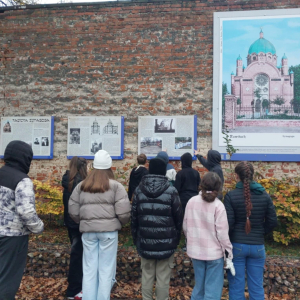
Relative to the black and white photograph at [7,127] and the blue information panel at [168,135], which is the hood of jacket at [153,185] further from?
the black and white photograph at [7,127]

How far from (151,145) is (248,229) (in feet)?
14.2

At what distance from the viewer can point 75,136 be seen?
8.03 metres

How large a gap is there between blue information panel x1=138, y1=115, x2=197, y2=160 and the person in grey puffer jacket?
4443 millimetres

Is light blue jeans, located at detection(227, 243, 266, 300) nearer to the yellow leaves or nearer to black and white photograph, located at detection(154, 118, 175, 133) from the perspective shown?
the yellow leaves

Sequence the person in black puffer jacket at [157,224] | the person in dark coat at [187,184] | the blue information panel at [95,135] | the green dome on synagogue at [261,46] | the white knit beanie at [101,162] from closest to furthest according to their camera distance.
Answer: the person in black puffer jacket at [157,224] → the white knit beanie at [101,162] → the person in dark coat at [187,184] → the green dome on synagogue at [261,46] → the blue information panel at [95,135]

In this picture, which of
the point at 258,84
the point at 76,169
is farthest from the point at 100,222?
the point at 258,84

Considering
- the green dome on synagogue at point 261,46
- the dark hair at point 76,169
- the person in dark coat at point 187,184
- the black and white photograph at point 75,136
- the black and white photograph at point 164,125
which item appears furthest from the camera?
the black and white photograph at point 75,136

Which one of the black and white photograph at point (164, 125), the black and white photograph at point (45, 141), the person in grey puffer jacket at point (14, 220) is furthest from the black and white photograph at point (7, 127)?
the person in grey puffer jacket at point (14, 220)

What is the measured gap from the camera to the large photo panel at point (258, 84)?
24.2 ft

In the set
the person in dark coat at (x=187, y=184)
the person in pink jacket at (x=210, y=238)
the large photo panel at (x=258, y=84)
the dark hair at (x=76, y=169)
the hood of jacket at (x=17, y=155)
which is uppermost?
the large photo panel at (x=258, y=84)

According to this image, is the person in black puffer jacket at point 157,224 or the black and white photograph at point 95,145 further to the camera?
A: the black and white photograph at point 95,145

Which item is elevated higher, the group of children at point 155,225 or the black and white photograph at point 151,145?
the black and white photograph at point 151,145

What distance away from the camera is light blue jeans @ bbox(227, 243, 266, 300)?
12.3 ft

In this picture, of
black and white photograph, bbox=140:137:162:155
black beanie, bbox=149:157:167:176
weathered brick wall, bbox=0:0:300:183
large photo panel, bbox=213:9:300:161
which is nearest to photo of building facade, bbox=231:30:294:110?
large photo panel, bbox=213:9:300:161
